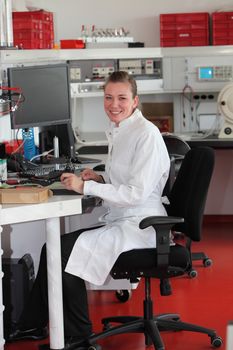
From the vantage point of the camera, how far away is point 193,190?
3.72 meters

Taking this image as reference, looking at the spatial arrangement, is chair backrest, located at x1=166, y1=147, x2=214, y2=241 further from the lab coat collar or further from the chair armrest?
the lab coat collar

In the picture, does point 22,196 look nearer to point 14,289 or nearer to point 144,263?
point 144,263

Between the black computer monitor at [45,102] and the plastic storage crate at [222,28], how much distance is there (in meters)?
1.96

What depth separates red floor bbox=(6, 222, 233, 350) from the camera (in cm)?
394

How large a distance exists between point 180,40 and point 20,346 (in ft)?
10.6

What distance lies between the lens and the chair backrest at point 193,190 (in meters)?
3.68

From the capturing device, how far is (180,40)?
631cm

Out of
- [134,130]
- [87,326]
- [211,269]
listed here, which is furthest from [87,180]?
[211,269]

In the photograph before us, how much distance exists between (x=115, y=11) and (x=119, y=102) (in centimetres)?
287

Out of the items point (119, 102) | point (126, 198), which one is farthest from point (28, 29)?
point (126, 198)

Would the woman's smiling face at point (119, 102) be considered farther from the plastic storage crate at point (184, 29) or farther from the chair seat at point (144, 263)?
the plastic storage crate at point (184, 29)

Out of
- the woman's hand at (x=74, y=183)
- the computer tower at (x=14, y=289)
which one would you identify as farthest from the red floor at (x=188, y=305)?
the woman's hand at (x=74, y=183)

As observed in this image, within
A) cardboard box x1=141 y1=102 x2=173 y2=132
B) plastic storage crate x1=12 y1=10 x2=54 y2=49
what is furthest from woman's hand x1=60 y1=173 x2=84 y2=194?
cardboard box x1=141 y1=102 x2=173 y2=132

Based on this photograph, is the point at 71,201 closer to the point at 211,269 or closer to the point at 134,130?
the point at 134,130
